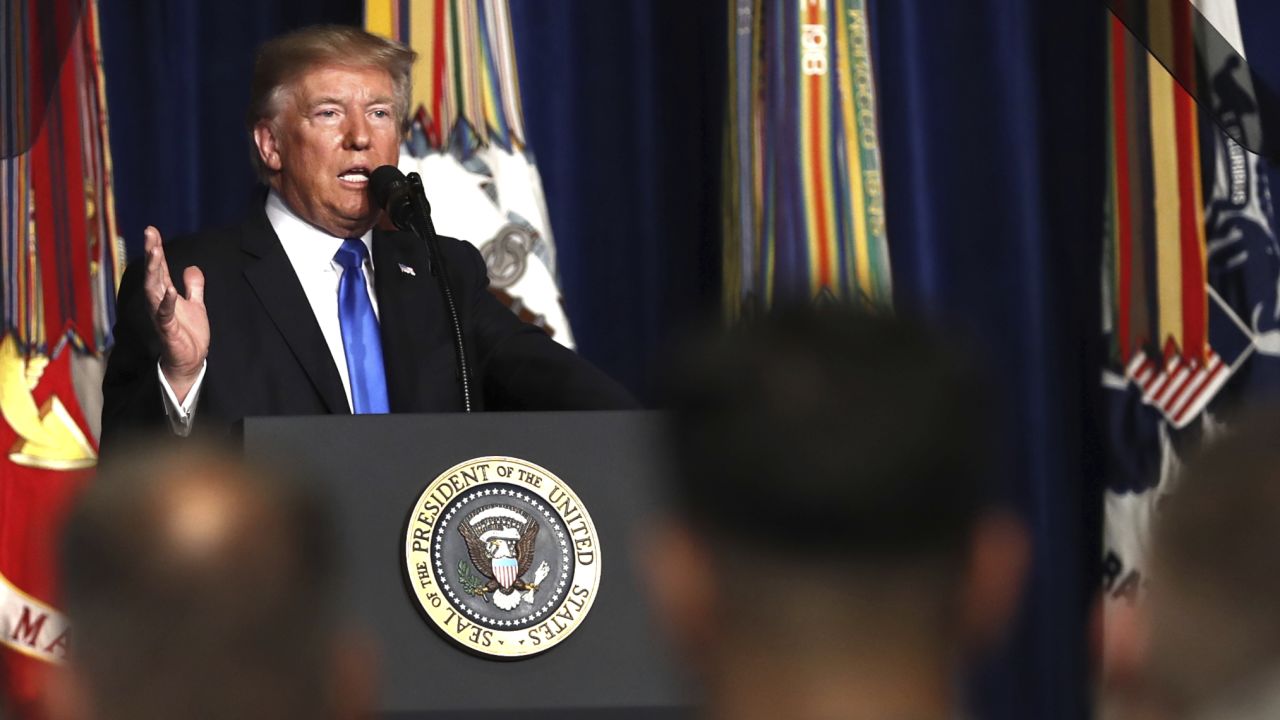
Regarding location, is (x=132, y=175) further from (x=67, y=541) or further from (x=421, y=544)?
(x=67, y=541)

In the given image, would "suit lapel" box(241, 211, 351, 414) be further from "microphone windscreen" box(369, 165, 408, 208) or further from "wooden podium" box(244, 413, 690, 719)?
"wooden podium" box(244, 413, 690, 719)

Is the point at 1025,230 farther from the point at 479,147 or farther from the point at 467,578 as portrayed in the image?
the point at 467,578

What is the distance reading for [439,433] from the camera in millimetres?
2145

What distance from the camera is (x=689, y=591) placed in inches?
34.7

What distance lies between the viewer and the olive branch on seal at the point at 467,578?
6.89 ft

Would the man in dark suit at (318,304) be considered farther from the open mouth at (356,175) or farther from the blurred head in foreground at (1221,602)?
the blurred head in foreground at (1221,602)

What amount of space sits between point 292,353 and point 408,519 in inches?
29.4

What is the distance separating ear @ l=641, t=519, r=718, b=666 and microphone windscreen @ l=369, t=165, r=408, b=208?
191 cm

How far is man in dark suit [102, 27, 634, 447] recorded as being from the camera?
2.61 m

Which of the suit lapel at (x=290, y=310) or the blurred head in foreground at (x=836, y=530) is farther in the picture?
the suit lapel at (x=290, y=310)

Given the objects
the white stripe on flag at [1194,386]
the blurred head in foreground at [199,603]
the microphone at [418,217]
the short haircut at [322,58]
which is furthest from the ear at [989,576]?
the white stripe on flag at [1194,386]

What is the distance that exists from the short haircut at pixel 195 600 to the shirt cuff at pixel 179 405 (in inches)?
65.4

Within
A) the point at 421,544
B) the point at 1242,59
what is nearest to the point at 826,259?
the point at 1242,59

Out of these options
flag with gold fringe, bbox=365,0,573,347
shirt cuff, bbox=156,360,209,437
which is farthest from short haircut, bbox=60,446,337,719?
flag with gold fringe, bbox=365,0,573,347
